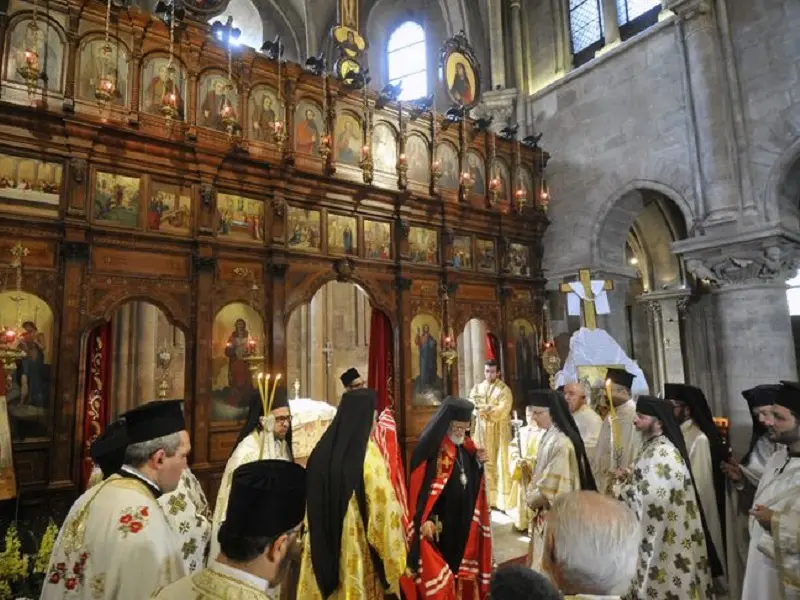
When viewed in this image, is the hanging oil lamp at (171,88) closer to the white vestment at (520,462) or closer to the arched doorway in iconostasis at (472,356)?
the white vestment at (520,462)

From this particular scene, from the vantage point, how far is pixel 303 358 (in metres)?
12.9

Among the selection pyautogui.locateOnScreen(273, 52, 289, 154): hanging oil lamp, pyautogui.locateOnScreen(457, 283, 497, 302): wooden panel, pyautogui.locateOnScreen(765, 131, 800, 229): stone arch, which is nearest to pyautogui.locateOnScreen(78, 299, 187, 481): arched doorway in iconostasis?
pyautogui.locateOnScreen(273, 52, 289, 154): hanging oil lamp

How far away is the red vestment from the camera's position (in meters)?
3.87

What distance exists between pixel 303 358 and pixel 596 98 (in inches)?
361

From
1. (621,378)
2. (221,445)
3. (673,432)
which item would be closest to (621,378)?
(621,378)

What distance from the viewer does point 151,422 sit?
2.59 meters

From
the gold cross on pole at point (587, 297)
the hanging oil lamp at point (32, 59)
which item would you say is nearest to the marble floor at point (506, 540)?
the gold cross on pole at point (587, 297)

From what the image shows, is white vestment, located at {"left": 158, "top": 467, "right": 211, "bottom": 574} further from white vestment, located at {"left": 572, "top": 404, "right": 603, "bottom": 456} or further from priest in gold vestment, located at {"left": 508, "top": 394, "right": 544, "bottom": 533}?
white vestment, located at {"left": 572, "top": 404, "right": 603, "bottom": 456}

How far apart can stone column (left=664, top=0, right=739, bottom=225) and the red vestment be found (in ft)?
24.6

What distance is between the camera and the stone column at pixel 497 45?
42.5 ft

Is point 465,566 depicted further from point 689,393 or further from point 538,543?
point 689,393

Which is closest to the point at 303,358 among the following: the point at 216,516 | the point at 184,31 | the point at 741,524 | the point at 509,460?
the point at 509,460

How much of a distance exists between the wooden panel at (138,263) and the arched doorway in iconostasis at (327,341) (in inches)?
204

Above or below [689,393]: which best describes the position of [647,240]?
above
